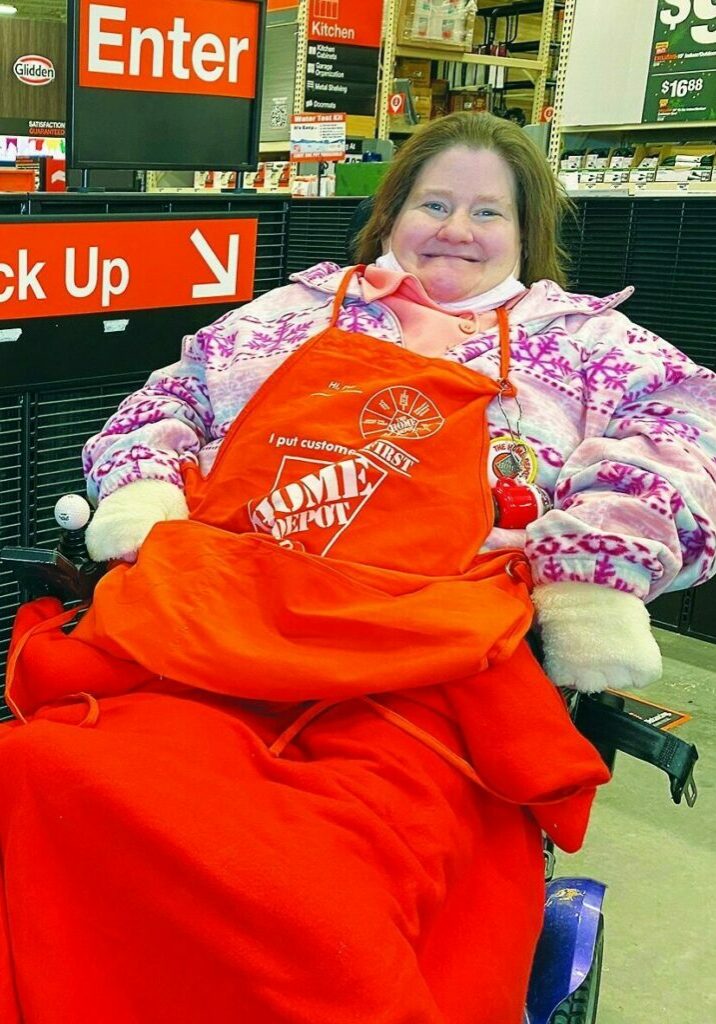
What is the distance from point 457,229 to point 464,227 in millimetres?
13

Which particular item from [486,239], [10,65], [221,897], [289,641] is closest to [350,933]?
[221,897]

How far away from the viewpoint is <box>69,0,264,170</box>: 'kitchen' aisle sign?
2123 mm

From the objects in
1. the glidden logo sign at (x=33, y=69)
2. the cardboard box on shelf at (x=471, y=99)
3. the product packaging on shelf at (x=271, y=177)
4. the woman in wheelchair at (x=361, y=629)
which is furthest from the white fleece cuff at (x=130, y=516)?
the cardboard box on shelf at (x=471, y=99)

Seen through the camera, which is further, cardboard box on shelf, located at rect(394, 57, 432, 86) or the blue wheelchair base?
cardboard box on shelf, located at rect(394, 57, 432, 86)

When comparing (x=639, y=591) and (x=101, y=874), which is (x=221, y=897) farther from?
(x=639, y=591)

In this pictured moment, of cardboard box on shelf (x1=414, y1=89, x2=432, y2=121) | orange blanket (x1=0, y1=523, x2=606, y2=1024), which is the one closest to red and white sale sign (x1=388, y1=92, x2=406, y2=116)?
cardboard box on shelf (x1=414, y1=89, x2=432, y2=121)

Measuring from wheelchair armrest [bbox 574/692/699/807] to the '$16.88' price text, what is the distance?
306 cm

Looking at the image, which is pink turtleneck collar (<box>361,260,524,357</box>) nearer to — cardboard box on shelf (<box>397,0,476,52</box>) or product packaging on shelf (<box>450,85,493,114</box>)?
cardboard box on shelf (<box>397,0,476,52</box>)

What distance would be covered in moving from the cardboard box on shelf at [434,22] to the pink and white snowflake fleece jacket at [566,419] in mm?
4484

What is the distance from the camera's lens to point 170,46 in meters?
2.22

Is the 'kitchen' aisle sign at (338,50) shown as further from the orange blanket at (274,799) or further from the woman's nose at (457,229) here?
the orange blanket at (274,799)

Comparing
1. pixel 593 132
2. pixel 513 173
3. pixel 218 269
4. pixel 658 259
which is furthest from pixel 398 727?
pixel 593 132

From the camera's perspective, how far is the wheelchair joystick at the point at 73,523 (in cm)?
148

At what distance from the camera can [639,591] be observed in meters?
1.28
